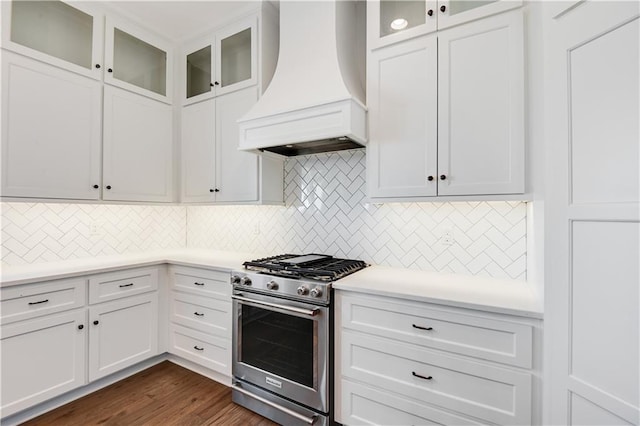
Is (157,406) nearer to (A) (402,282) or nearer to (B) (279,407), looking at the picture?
(B) (279,407)

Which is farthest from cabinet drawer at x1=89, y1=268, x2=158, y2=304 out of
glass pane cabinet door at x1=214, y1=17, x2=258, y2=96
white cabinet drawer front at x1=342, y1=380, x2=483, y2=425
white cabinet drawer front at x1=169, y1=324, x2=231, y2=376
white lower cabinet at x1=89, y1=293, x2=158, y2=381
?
white cabinet drawer front at x1=342, y1=380, x2=483, y2=425

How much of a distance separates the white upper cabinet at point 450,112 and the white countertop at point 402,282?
1.73 feet

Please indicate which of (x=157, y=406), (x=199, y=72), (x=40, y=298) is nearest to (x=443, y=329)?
(x=157, y=406)

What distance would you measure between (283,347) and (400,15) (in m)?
2.24

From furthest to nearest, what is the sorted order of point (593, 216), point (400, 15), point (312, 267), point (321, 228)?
point (321, 228) < point (312, 267) < point (400, 15) < point (593, 216)

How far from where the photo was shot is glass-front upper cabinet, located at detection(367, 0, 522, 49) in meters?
1.60

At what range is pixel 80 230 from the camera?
2559mm

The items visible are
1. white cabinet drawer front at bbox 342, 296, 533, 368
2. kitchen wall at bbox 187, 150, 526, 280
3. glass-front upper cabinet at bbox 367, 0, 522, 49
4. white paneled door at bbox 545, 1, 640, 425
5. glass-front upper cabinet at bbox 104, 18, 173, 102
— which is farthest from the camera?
glass-front upper cabinet at bbox 104, 18, 173, 102

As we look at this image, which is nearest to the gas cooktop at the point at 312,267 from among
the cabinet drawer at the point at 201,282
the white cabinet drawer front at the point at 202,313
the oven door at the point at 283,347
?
the oven door at the point at 283,347

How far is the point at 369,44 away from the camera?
192 cm

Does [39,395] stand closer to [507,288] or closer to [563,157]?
[507,288]

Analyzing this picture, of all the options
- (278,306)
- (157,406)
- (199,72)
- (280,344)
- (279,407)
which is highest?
(199,72)

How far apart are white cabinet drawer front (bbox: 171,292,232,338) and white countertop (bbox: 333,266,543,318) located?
104cm

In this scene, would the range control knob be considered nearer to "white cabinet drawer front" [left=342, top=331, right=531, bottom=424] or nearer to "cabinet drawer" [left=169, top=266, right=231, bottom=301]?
"white cabinet drawer front" [left=342, top=331, right=531, bottom=424]
